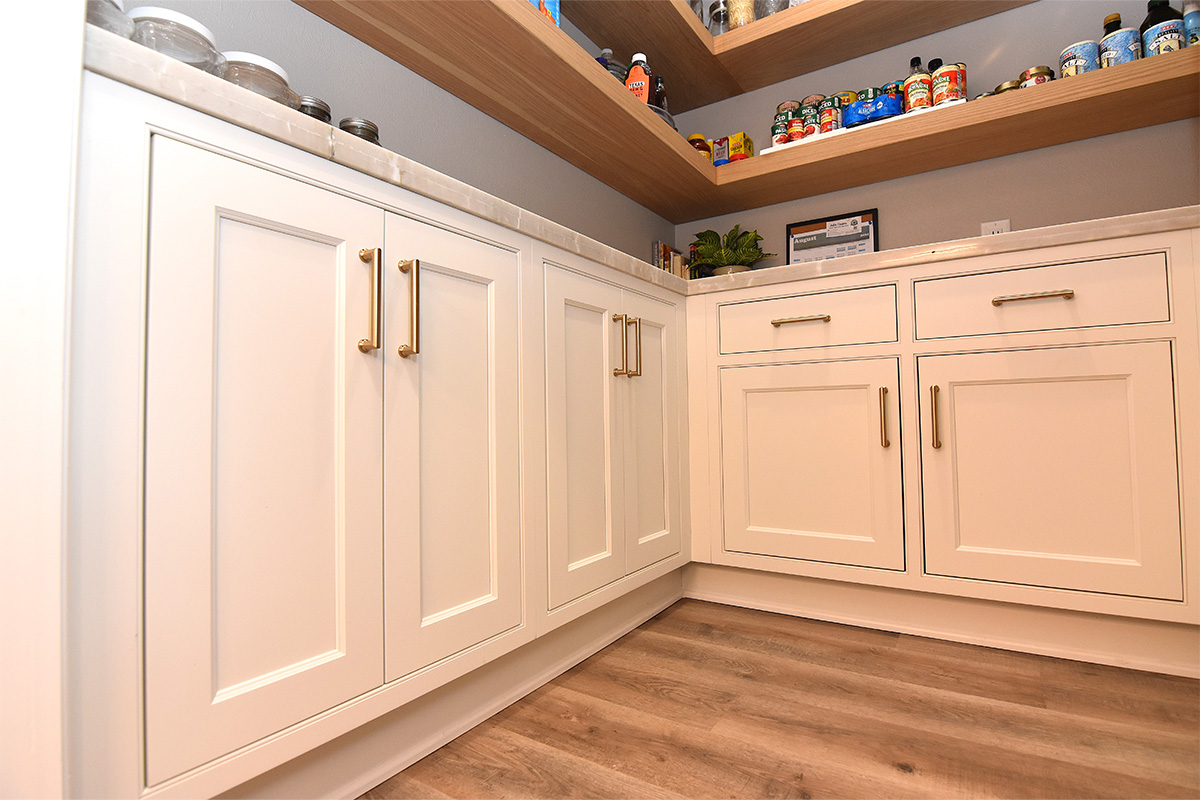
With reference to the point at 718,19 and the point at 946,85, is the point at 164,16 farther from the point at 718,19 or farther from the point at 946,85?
the point at 946,85

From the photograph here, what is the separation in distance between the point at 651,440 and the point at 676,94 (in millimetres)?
1530

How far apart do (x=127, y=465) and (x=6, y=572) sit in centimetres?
13

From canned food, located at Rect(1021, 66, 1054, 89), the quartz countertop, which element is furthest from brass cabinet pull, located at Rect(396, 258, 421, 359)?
canned food, located at Rect(1021, 66, 1054, 89)

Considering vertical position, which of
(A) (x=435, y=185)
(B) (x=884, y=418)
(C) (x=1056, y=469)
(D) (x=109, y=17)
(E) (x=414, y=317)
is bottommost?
(C) (x=1056, y=469)

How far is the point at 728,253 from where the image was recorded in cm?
213

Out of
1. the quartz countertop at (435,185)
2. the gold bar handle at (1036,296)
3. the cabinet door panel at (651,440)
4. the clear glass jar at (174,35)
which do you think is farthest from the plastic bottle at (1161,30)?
the clear glass jar at (174,35)

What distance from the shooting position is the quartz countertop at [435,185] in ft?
2.15

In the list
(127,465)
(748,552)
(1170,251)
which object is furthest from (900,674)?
(127,465)

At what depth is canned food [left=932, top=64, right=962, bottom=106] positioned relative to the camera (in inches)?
72.6

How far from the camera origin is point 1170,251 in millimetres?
1297

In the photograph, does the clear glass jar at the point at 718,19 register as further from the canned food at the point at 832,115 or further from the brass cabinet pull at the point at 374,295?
the brass cabinet pull at the point at 374,295

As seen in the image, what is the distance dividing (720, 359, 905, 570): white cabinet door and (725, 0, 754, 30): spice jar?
4.22ft

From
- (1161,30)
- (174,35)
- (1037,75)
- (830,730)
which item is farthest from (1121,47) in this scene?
(174,35)

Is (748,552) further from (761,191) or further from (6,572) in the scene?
(6,572)
